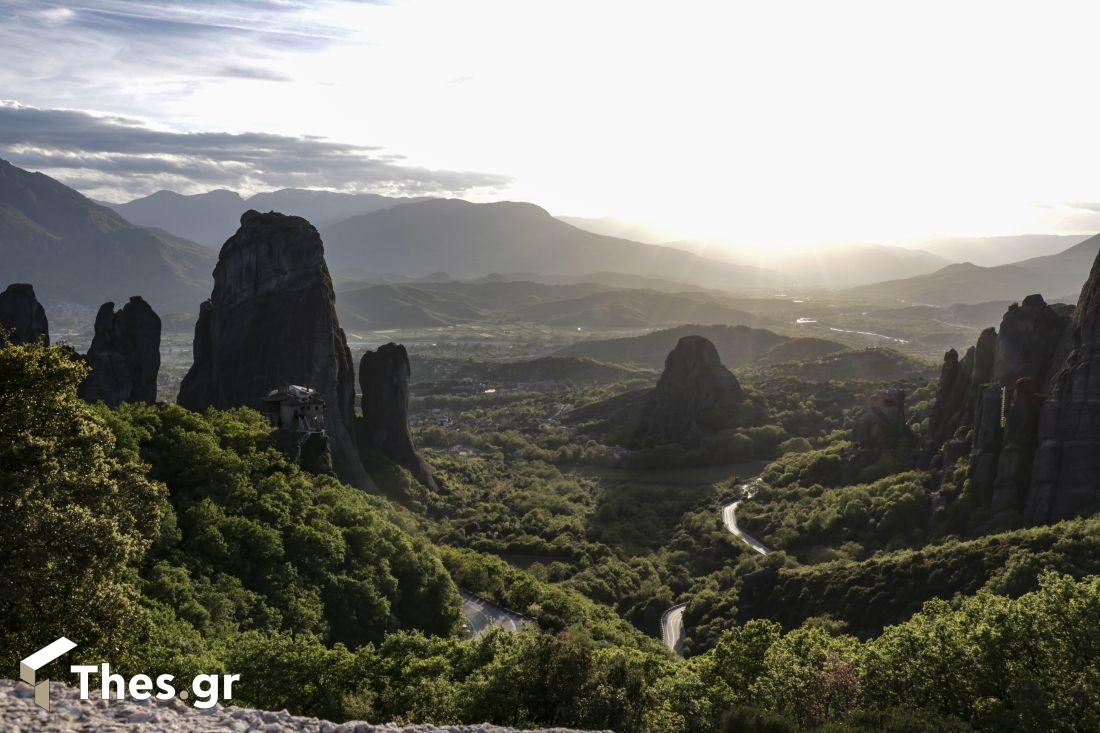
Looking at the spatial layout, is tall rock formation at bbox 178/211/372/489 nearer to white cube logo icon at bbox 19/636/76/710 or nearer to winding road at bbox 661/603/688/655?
winding road at bbox 661/603/688/655

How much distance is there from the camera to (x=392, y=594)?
42.8 metres

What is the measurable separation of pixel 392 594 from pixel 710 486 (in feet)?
199

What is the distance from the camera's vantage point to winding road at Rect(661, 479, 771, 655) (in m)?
55.9

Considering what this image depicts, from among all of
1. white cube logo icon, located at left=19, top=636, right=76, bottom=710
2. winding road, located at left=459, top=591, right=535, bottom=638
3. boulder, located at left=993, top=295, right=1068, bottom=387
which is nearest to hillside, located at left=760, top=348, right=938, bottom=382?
boulder, located at left=993, top=295, right=1068, bottom=387

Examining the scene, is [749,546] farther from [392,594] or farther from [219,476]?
[219,476]

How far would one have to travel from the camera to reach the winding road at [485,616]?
4759 centimetres

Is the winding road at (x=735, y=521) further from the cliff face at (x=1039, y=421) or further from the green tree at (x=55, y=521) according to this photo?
the green tree at (x=55, y=521)

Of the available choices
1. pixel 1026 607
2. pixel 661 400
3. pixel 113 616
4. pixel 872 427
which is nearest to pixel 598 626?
pixel 1026 607

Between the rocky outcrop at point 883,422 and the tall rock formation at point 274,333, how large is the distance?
2012 inches

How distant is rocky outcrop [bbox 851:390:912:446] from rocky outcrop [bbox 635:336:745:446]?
32062 mm

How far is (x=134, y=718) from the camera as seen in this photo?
52.5ft

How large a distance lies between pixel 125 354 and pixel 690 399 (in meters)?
77.2

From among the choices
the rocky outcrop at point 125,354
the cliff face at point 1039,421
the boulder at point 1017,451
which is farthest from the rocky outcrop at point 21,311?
the cliff face at point 1039,421

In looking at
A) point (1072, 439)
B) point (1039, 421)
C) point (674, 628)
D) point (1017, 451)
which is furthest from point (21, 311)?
point (1072, 439)
